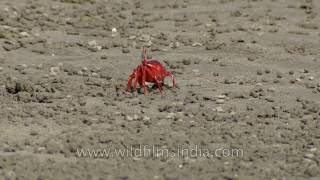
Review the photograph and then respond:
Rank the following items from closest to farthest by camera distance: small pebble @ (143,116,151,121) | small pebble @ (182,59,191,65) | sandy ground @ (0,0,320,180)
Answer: sandy ground @ (0,0,320,180), small pebble @ (143,116,151,121), small pebble @ (182,59,191,65)

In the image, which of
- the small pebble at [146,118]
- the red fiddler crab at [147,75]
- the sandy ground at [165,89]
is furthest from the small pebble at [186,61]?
the small pebble at [146,118]

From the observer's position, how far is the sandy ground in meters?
5.53

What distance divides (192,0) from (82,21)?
1.96m

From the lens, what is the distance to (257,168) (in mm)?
5438

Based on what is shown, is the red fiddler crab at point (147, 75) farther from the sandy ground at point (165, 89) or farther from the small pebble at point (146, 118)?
the small pebble at point (146, 118)

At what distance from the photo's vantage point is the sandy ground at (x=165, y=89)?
5.53 metres

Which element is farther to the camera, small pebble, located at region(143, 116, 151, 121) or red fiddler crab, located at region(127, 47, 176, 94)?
red fiddler crab, located at region(127, 47, 176, 94)

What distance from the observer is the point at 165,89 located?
24.1 ft

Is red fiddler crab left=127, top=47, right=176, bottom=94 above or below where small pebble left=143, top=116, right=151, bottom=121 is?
above

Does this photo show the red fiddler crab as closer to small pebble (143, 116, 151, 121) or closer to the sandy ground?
the sandy ground

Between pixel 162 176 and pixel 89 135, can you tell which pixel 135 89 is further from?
pixel 162 176

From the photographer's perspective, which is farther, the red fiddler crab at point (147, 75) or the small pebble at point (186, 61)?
the small pebble at point (186, 61)

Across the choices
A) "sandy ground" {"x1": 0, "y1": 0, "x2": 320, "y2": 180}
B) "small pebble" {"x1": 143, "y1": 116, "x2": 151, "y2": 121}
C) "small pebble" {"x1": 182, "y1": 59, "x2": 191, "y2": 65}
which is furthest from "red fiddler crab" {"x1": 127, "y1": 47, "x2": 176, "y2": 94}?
"small pebble" {"x1": 182, "y1": 59, "x2": 191, "y2": 65}

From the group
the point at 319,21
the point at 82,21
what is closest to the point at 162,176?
the point at 82,21
